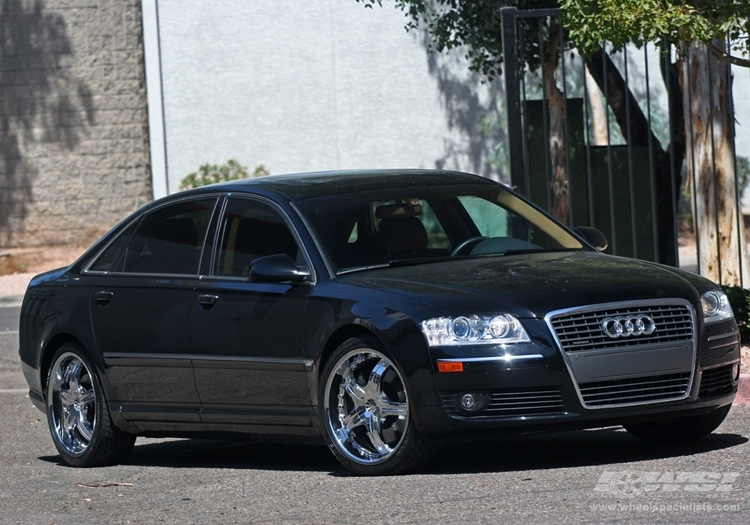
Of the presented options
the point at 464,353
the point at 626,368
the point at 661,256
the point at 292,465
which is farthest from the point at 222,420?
the point at 661,256

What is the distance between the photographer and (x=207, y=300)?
7488mm

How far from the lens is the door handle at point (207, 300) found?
7.46m

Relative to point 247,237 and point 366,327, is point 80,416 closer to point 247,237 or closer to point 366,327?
point 247,237

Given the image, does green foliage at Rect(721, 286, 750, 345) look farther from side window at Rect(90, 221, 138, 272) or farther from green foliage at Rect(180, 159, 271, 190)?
green foliage at Rect(180, 159, 271, 190)

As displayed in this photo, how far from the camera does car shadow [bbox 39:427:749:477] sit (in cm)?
686

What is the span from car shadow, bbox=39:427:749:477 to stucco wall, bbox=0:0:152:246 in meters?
17.5

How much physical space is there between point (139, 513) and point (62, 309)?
7.99 ft

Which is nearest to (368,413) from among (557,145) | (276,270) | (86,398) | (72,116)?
(276,270)

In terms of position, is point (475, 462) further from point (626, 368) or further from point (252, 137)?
point (252, 137)

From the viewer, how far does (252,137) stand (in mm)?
25359

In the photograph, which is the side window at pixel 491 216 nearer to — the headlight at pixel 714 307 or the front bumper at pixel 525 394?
the headlight at pixel 714 307

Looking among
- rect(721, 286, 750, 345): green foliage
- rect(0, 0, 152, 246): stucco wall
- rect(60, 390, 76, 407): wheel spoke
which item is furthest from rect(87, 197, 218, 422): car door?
rect(0, 0, 152, 246): stucco wall

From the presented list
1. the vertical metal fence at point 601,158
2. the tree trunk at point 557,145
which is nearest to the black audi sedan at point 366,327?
the vertical metal fence at point 601,158

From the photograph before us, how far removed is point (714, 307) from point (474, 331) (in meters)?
1.31
